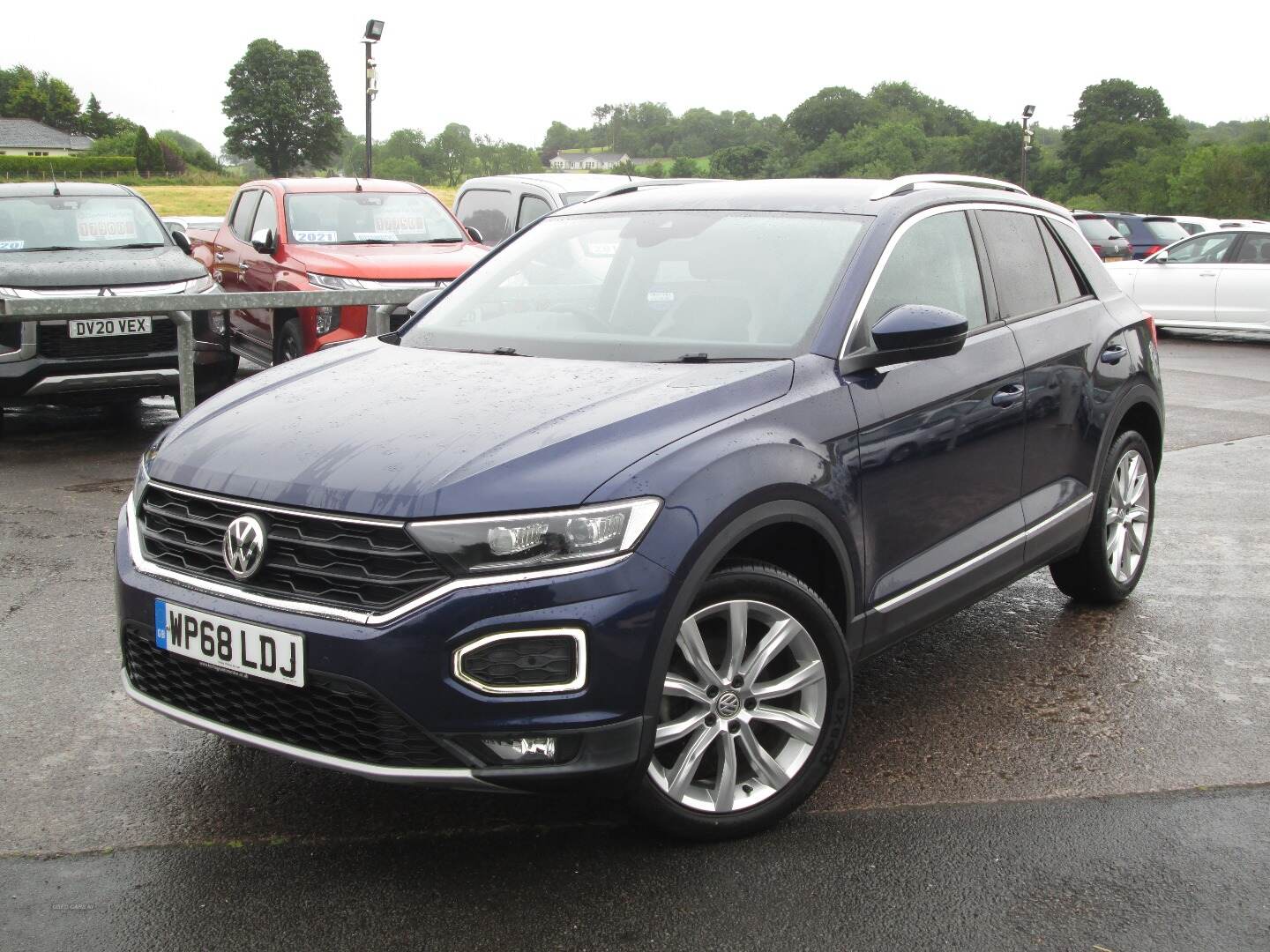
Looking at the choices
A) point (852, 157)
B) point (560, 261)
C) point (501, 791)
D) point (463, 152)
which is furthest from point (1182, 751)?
point (463, 152)

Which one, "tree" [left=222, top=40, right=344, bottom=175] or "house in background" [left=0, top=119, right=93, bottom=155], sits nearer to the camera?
"tree" [left=222, top=40, right=344, bottom=175]

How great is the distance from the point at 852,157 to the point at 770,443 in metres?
45.3

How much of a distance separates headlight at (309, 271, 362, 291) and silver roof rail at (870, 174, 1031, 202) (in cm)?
612

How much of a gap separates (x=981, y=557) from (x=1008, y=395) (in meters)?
0.56

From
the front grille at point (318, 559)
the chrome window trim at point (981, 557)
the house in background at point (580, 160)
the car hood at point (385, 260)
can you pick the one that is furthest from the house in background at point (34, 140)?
the front grille at point (318, 559)

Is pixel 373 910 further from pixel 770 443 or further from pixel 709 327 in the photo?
pixel 709 327

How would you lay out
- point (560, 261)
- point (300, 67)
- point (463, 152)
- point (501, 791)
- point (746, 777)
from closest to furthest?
1. point (501, 791)
2. point (746, 777)
3. point (560, 261)
4. point (463, 152)
5. point (300, 67)

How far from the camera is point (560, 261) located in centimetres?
498

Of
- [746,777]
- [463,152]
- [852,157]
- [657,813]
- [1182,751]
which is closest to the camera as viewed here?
[657,813]

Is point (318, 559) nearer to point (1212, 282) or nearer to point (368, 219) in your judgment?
point (368, 219)

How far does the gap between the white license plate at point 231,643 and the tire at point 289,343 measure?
7219mm

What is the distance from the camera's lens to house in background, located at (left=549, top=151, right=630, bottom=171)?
221 ft

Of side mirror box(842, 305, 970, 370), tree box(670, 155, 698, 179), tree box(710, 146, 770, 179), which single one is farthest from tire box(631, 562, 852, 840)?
tree box(710, 146, 770, 179)

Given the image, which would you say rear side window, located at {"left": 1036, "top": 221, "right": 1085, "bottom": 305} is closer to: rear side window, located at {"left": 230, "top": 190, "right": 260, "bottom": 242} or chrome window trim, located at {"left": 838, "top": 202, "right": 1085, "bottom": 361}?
chrome window trim, located at {"left": 838, "top": 202, "right": 1085, "bottom": 361}
